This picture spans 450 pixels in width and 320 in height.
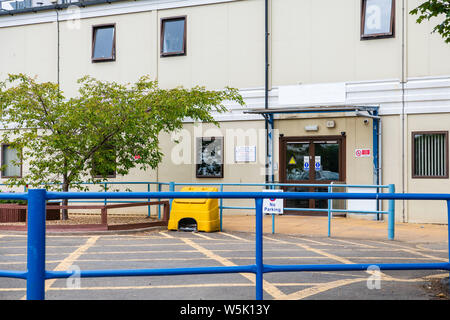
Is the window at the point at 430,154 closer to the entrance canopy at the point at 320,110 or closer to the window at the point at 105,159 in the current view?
the entrance canopy at the point at 320,110

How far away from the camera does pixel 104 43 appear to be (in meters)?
19.1

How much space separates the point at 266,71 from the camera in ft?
55.2

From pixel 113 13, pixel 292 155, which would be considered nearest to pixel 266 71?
pixel 292 155

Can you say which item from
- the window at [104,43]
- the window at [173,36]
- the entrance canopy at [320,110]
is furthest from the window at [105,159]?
the window at [104,43]

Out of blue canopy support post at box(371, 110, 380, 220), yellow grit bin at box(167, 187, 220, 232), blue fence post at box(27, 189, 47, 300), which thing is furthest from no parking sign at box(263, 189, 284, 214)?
blue fence post at box(27, 189, 47, 300)

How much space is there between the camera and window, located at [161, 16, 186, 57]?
18.0 meters

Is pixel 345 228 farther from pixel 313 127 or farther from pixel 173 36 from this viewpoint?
pixel 173 36

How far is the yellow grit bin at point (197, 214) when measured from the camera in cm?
1272

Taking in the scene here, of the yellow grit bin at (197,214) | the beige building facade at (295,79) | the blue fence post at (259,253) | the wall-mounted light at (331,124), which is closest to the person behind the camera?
the blue fence post at (259,253)

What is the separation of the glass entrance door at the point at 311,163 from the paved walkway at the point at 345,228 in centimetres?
85

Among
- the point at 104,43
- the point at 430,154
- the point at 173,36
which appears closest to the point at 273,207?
the point at 430,154

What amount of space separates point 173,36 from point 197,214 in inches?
295

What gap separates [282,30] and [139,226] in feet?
24.2

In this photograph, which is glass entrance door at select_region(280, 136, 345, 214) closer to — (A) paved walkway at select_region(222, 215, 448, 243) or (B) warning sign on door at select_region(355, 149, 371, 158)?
(B) warning sign on door at select_region(355, 149, 371, 158)
